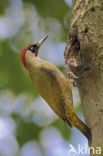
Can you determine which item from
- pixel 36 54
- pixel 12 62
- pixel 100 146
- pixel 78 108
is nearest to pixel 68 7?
pixel 36 54

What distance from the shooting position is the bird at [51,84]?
12.1ft

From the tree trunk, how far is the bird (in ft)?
1.67

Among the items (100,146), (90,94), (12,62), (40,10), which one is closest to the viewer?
(100,146)

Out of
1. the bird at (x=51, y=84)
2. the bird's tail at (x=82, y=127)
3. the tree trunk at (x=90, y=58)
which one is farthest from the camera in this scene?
the bird at (x=51, y=84)

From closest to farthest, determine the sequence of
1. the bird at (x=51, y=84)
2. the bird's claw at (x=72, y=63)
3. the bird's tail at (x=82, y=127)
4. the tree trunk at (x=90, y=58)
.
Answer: the tree trunk at (x=90, y=58)
the bird's tail at (x=82, y=127)
the bird's claw at (x=72, y=63)
the bird at (x=51, y=84)

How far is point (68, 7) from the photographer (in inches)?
184

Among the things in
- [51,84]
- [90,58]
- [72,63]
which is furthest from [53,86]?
[90,58]

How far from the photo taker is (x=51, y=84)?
3.97 metres

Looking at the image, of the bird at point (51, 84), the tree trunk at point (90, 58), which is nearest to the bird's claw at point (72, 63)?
the tree trunk at point (90, 58)

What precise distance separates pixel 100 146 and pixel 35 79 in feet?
5.65

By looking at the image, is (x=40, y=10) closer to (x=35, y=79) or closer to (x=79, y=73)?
(x=35, y=79)

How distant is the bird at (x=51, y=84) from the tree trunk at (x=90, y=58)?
1.67ft

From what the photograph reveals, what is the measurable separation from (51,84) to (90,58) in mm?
995

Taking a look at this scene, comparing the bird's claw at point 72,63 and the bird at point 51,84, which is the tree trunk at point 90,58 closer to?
the bird's claw at point 72,63
